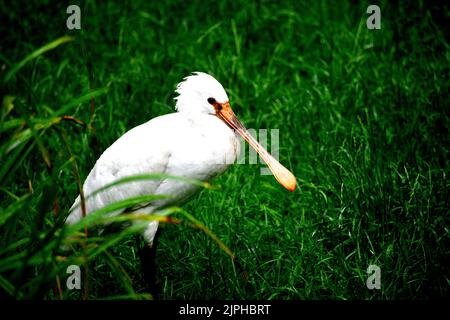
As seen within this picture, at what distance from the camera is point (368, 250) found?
11.4 feet

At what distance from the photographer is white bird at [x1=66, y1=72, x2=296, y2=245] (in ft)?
10.7

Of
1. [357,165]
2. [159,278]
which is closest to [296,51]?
[357,165]

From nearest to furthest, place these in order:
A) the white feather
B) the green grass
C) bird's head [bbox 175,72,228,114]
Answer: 1. the green grass
2. the white feather
3. bird's head [bbox 175,72,228,114]

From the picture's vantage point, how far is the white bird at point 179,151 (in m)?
3.26

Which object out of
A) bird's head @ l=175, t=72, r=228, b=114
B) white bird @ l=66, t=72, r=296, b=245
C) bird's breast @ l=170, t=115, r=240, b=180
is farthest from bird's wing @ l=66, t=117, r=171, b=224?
bird's head @ l=175, t=72, r=228, b=114

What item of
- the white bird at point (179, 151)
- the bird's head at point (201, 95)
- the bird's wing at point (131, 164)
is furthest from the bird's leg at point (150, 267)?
the bird's head at point (201, 95)

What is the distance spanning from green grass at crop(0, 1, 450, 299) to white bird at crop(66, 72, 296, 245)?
→ 0.35m

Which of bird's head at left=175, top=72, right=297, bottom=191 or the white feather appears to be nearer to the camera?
the white feather

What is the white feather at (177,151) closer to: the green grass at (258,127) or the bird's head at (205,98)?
the bird's head at (205,98)

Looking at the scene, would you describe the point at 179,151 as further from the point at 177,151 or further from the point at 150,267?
the point at 150,267

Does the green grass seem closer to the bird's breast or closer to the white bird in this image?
the white bird

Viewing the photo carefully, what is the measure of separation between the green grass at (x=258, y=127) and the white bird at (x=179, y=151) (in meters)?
0.35

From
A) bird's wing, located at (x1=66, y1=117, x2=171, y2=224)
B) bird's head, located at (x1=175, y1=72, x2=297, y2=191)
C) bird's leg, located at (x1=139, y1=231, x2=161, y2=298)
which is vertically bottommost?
bird's leg, located at (x1=139, y1=231, x2=161, y2=298)
